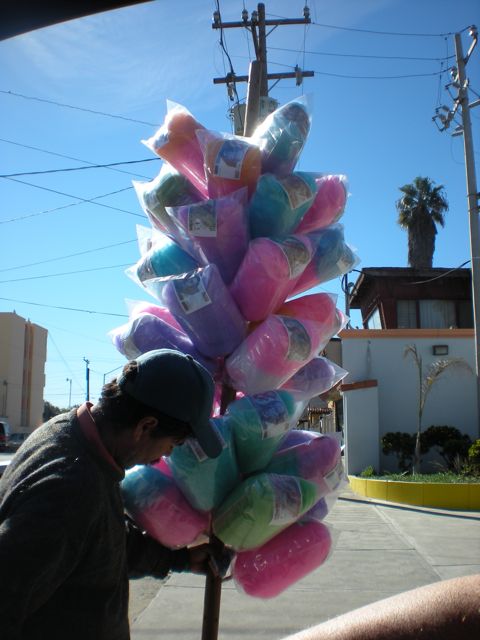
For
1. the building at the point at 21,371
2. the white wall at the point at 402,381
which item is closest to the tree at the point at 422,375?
the white wall at the point at 402,381

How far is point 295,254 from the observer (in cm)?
258

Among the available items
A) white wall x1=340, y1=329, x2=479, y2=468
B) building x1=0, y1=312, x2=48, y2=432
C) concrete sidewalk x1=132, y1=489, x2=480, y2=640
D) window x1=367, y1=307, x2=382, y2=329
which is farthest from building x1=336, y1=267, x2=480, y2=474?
building x1=0, y1=312, x2=48, y2=432

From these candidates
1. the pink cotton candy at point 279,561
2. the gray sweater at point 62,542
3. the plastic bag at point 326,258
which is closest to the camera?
the gray sweater at point 62,542

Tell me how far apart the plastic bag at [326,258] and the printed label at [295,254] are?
0.14 metres

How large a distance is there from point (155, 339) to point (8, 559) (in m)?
1.20

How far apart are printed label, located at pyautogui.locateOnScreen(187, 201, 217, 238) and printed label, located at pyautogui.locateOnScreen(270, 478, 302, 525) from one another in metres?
0.98

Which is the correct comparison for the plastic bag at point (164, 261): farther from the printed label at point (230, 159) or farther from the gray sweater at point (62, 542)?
the gray sweater at point (62, 542)

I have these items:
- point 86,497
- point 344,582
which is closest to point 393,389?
point 344,582

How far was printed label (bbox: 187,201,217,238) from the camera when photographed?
2564 mm

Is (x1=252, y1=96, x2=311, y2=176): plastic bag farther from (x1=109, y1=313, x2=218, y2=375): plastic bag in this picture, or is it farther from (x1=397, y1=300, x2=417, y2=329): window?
(x1=397, y1=300, x2=417, y2=329): window

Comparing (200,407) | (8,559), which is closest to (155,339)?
(200,407)

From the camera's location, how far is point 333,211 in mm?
2883

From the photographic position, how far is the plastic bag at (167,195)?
2.79 m

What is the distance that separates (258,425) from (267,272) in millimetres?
579
